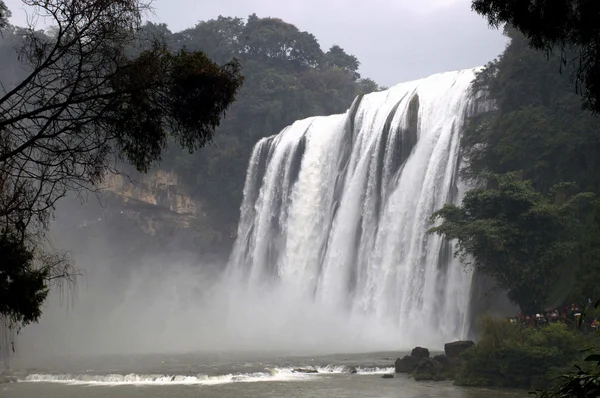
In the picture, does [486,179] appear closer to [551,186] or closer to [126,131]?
[551,186]

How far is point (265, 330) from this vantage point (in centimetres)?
4059

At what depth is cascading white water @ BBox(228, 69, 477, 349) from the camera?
30.4 m

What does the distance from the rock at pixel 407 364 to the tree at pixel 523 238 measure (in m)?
3.83

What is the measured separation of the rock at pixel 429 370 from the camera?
71.0ft

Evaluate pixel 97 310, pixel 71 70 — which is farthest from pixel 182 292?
pixel 71 70

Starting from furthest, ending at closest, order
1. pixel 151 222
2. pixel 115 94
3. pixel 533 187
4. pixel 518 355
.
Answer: pixel 151 222 → pixel 533 187 → pixel 518 355 → pixel 115 94

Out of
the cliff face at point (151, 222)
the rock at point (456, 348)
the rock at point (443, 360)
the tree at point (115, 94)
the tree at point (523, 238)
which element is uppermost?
the cliff face at point (151, 222)

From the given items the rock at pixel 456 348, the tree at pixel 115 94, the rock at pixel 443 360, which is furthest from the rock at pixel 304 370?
the tree at pixel 115 94

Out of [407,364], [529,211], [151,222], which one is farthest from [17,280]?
[151,222]

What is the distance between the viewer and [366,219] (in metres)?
35.6

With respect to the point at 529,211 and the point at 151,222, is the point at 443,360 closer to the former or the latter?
the point at 529,211

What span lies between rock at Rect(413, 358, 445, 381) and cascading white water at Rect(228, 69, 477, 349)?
582 centimetres

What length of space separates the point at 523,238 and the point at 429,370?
5.13m

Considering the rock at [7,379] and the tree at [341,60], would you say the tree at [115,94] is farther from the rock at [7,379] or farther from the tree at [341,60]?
the tree at [341,60]
